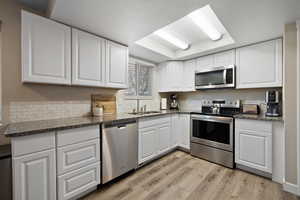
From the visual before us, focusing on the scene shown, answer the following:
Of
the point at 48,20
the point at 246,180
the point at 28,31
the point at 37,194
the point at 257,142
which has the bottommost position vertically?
the point at 246,180

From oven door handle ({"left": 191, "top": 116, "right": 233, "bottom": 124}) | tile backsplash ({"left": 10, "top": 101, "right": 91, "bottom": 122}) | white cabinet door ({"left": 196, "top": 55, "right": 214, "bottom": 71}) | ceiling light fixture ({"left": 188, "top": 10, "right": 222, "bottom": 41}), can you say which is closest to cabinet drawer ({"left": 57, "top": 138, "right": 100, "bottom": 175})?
tile backsplash ({"left": 10, "top": 101, "right": 91, "bottom": 122})

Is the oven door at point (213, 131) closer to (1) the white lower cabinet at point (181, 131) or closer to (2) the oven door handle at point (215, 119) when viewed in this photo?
(2) the oven door handle at point (215, 119)

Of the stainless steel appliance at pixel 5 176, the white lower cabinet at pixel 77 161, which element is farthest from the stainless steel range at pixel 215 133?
the stainless steel appliance at pixel 5 176

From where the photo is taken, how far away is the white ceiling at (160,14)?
137cm

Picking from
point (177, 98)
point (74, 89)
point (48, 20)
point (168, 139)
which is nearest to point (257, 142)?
point (168, 139)

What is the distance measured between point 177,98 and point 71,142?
2.98 metres

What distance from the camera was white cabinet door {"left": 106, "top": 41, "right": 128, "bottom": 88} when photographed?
221 cm

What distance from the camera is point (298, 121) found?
1653 mm

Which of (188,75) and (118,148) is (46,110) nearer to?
(118,148)

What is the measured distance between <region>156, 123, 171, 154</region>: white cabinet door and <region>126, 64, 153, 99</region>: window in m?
0.96

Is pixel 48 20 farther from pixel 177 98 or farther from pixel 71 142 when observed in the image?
pixel 177 98

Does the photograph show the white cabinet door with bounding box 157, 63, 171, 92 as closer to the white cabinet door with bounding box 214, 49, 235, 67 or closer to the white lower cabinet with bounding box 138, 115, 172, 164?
the white lower cabinet with bounding box 138, 115, 172, 164

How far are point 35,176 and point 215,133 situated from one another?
2573 millimetres

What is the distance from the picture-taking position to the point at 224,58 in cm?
270
